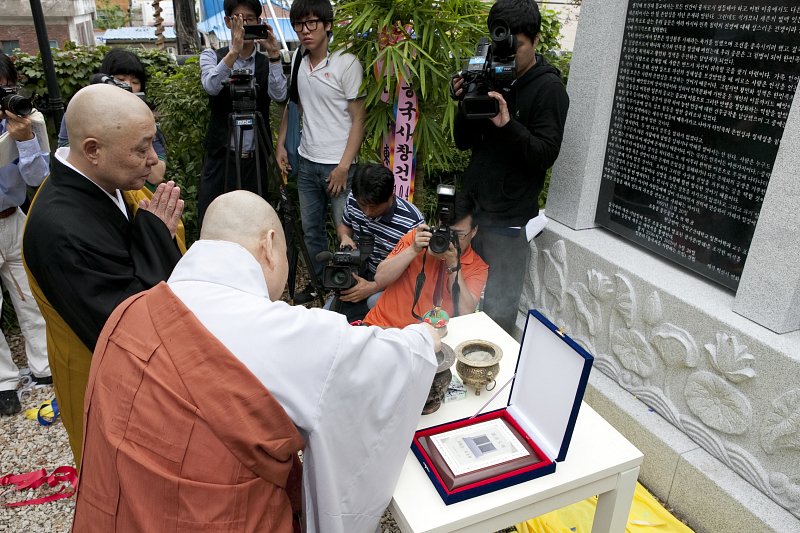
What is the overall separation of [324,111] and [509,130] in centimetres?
162

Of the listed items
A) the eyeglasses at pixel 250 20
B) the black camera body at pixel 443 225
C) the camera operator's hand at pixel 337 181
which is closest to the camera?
the black camera body at pixel 443 225

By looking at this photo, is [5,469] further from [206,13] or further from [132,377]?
[206,13]

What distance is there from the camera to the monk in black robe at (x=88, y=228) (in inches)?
82.5

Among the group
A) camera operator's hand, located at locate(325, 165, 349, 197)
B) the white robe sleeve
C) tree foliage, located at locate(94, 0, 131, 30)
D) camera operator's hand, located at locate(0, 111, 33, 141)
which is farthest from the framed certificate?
tree foliage, located at locate(94, 0, 131, 30)

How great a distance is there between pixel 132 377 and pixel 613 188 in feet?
9.13

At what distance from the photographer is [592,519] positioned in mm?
2635

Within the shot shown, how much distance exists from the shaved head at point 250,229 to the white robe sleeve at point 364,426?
1.02ft

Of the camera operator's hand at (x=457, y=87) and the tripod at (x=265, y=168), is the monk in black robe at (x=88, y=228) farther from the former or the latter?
the tripod at (x=265, y=168)

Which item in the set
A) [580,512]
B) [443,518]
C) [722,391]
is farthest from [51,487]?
[722,391]

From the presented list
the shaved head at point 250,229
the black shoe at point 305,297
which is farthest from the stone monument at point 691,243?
the shaved head at point 250,229

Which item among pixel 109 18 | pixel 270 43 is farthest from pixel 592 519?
pixel 109 18

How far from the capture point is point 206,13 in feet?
33.4

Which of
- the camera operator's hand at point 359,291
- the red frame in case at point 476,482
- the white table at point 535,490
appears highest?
the red frame in case at point 476,482

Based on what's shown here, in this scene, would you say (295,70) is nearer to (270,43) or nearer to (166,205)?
(270,43)
